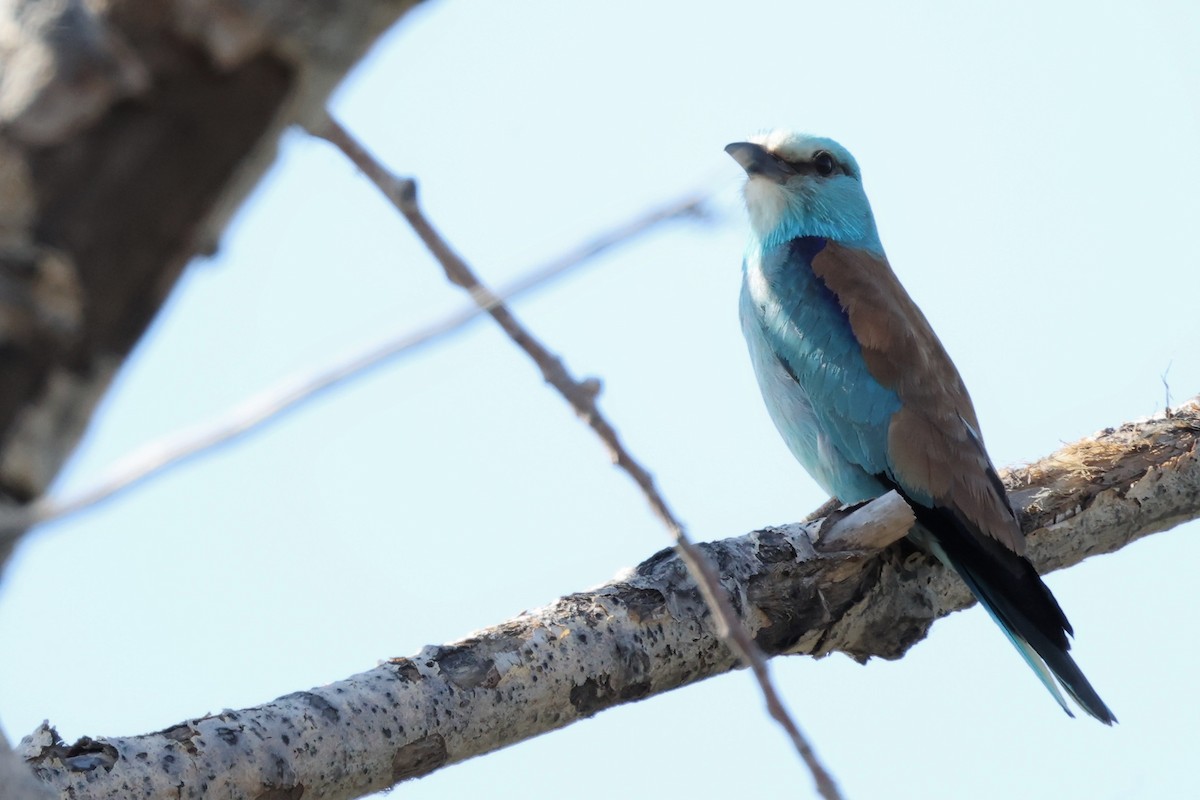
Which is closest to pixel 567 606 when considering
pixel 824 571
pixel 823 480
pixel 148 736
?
pixel 824 571

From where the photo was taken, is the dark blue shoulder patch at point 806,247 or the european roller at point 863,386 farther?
the dark blue shoulder patch at point 806,247

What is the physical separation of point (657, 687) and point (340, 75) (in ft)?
7.90

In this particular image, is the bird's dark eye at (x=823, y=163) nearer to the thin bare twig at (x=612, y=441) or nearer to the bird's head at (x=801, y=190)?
the bird's head at (x=801, y=190)

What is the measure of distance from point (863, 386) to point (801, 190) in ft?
4.07

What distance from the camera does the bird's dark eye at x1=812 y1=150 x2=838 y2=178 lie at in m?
5.68

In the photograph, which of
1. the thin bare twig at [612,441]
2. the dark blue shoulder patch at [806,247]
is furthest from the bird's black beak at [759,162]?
the thin bare twig at [612,441]

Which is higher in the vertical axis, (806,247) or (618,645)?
(806,247)

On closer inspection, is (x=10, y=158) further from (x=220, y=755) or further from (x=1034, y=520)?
(x=1034, y=520)

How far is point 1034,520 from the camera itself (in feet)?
13.5

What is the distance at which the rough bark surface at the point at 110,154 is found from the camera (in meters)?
0.84

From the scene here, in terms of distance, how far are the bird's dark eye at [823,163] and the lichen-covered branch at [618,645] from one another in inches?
76.8

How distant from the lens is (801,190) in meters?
5.61

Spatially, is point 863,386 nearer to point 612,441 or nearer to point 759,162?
point 759,162

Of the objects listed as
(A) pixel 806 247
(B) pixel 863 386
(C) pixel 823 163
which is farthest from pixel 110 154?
(C) pixel 823 163
